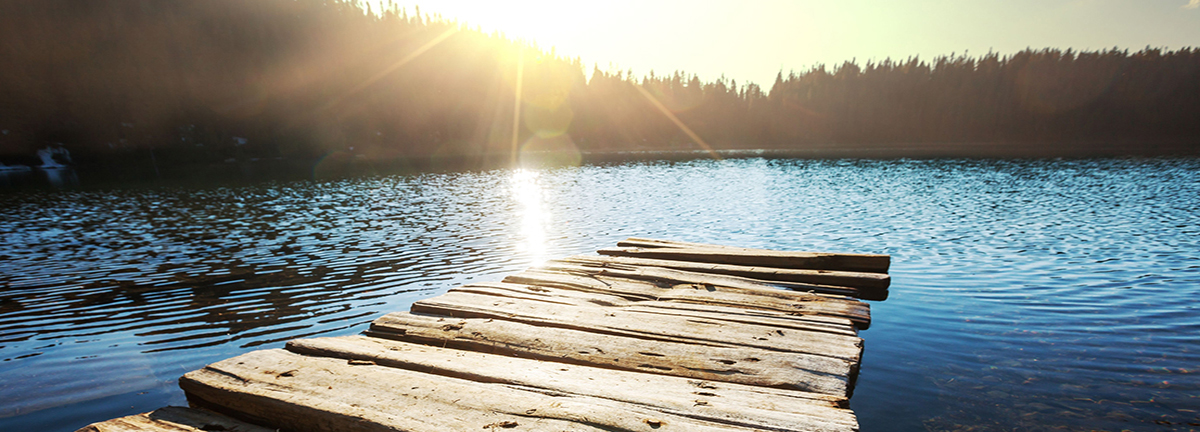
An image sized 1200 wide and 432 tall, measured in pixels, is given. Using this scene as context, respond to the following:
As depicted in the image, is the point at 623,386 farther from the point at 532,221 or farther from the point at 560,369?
the point at 532,221

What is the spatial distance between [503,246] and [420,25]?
595ft

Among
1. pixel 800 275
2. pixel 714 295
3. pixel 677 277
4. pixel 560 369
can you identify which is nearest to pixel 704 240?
pixel 800 275

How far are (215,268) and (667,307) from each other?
38.8 feet

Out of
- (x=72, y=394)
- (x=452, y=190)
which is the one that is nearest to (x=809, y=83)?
(x=452, y=190)

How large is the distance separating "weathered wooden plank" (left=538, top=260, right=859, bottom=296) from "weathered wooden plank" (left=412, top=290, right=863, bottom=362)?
1.89m

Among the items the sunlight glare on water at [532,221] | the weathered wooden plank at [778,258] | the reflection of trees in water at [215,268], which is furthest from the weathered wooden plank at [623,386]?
the sunlight glare on water at [532,221]

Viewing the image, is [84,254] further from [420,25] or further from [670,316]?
[420,25]

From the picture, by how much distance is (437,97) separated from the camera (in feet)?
504

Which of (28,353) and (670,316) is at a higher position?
(670,316)

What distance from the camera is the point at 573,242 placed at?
1559 cm

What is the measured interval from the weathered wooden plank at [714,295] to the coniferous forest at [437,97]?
93.4m

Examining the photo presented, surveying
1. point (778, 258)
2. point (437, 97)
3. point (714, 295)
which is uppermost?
point (437, 97)

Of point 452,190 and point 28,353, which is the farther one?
point 452,190

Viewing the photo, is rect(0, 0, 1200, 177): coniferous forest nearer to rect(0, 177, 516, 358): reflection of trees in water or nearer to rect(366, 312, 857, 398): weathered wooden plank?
rect(0, 177, 516, 358): reflection of trees in water
